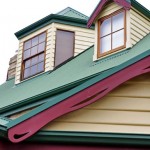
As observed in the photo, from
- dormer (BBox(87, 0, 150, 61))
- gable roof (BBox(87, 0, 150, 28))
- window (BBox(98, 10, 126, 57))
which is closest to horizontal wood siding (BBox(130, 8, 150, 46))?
dormer (BBox(87, 0, 150, 61))

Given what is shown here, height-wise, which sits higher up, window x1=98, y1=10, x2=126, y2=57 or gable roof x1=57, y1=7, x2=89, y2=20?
gable roof x1=57, y1=7, x2=89, y2=20

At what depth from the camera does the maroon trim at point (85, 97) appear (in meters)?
4.68

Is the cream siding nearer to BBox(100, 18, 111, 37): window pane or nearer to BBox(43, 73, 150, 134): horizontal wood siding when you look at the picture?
BBox(100, 18, 111, 37): window pane

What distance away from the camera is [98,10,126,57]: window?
9.08m

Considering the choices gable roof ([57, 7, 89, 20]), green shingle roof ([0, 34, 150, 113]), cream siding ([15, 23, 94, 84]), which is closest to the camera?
green shingle roof ([0, 34, 150, 113])

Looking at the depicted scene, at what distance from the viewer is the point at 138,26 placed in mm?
9367

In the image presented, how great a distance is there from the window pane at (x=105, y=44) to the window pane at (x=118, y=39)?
15 centimetres

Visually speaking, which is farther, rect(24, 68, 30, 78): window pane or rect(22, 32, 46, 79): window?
rect(24, 68, 30, 78): window pane

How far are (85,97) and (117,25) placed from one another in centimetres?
495

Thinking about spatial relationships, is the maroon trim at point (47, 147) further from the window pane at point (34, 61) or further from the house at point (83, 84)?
the window pane at point (34, 61)

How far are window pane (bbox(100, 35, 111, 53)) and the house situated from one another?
1.1 inches

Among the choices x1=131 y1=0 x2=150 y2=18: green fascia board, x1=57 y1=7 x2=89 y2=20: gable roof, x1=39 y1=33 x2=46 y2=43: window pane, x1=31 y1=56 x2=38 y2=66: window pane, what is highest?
x1=57 y1=7 x2=89 y2=20: gable roof

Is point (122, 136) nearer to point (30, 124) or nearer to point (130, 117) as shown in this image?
point (130, 117)

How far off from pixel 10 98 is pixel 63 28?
3137 mm
